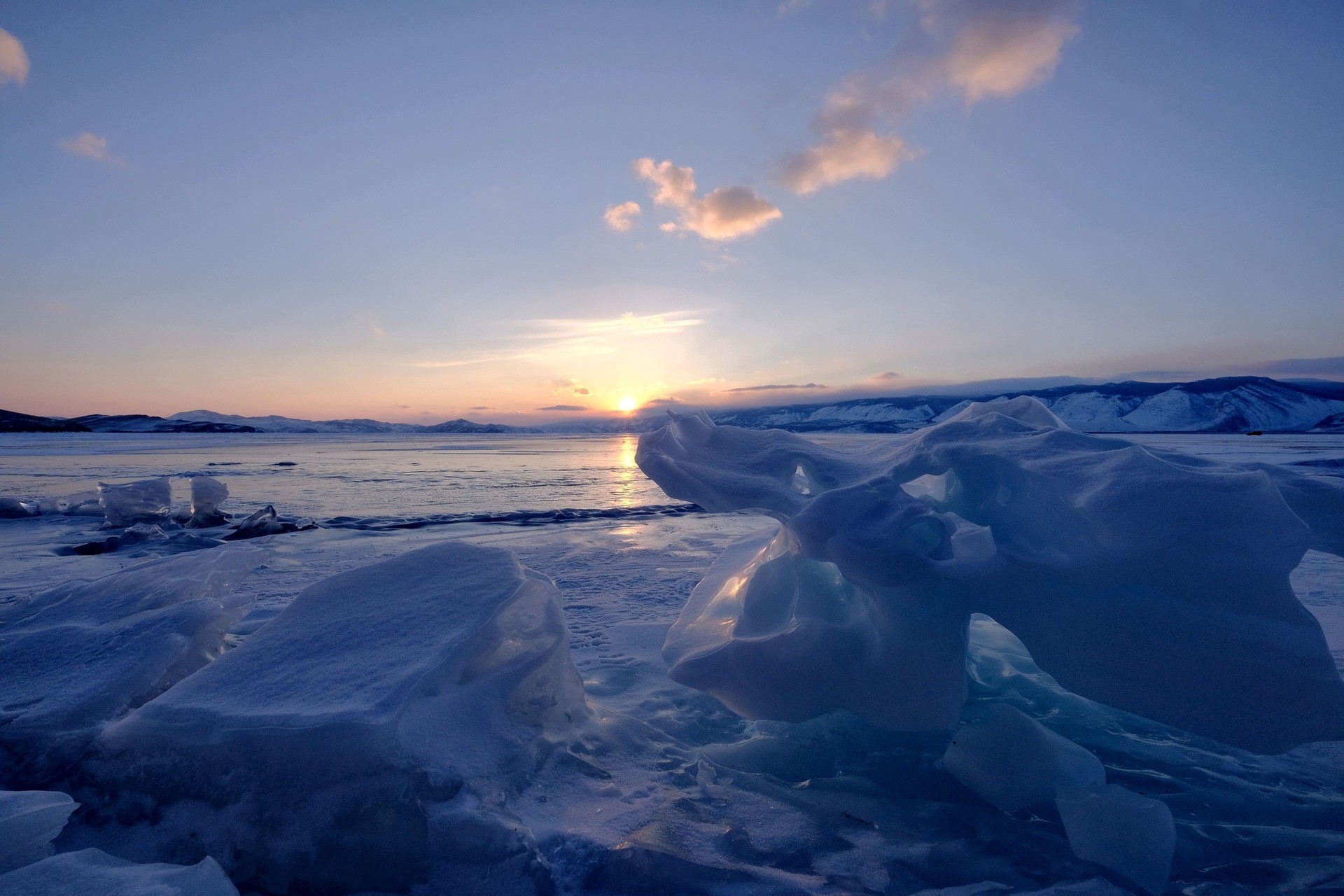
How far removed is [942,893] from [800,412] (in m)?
122

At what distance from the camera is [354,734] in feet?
5.49

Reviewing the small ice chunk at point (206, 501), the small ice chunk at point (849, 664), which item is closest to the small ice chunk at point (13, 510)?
the small ice chunk at point (206, 501)

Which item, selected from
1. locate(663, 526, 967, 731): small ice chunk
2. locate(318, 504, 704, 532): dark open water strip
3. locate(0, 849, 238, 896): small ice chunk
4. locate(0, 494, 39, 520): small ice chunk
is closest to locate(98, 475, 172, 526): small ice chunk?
locate(0, 494, 39, 520): small ice chunk

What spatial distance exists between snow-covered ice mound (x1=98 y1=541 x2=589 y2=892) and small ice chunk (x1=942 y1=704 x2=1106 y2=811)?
146 centimetres

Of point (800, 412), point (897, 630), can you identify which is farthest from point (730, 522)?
point (800, 412)

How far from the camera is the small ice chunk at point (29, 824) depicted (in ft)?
5.02

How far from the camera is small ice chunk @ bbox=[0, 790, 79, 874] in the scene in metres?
1.53

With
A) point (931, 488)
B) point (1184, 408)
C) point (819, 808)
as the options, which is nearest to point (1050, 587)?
point (819, 808)

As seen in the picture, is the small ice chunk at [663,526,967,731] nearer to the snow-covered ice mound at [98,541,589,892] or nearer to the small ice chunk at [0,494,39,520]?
the snow-covered ice mound at [98,541,589,892]

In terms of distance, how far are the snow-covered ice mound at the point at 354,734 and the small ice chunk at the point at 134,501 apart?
633 centimetres

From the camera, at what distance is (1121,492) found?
186 centimetres

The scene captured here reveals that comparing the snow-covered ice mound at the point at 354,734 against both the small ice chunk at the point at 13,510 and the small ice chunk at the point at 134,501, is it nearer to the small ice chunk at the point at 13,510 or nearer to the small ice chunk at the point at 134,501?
the small ice chunk at the point at 134,501

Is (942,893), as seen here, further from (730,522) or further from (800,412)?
(800,412)

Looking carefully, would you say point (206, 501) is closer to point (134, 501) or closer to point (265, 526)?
point (134, 501)
